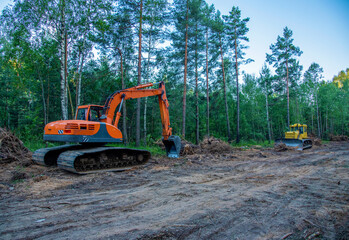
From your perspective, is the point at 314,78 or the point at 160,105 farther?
the point at 314,78

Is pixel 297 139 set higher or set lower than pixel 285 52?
lower

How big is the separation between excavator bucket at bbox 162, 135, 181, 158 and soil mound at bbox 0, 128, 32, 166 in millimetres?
6083

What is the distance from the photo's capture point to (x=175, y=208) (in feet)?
13.1

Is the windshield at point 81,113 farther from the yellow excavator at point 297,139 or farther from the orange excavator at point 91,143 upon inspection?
the yellow excavator at point 297,139

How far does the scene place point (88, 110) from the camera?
8.26 meters

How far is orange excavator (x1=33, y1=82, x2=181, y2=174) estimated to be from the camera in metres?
7.16

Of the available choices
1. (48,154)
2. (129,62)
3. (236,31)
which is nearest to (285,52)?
(236,31)

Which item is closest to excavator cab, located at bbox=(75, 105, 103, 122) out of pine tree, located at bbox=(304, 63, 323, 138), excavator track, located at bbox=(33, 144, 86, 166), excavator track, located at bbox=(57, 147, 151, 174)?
→ excavator track, located at bbox=(33, 144, 86, 166)

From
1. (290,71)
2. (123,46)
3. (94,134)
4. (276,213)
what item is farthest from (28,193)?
(290,71)

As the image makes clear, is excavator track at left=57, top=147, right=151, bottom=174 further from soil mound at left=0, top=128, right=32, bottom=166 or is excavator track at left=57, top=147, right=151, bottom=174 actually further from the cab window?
soil mound at left=0, top=128, right=32, bottom=166

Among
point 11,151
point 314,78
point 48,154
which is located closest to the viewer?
point 48,154

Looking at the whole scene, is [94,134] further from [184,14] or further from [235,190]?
[184,14]

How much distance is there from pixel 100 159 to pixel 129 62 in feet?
46.7

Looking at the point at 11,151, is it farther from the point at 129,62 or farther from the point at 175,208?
the point at 129,62
